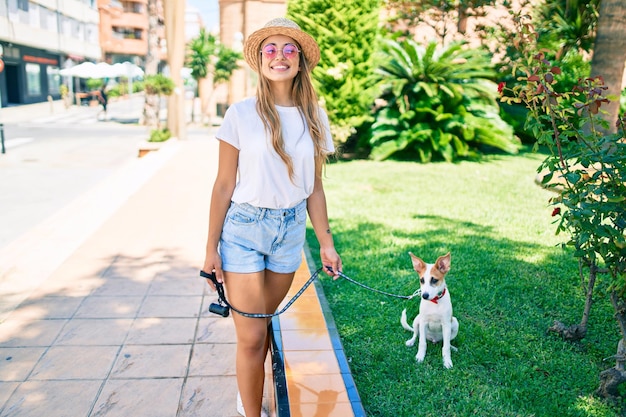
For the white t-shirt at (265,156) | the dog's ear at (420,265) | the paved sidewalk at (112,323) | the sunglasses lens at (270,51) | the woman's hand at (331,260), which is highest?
the sunglasses lens at (270,51)

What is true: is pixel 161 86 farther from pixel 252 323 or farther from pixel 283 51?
pixel 252 323

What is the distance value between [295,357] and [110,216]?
15.8ft

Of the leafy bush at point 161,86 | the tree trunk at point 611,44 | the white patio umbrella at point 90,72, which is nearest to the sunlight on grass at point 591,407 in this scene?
the tree trunk at point 611,44

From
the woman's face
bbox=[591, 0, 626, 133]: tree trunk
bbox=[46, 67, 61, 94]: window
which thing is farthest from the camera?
bbox=[46, 67, 61, 94]: window

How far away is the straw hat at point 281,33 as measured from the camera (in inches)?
102

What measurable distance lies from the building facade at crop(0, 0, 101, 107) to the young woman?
3154 cm

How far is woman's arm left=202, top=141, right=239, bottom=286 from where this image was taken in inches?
97.1

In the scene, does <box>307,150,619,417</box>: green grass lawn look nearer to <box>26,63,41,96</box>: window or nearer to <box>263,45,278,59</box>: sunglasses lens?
<box>263,45,278,59</box>: sunglasses lens

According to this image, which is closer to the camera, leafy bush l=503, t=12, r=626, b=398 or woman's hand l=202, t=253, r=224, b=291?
woman's hand l=202, t=253, r=224, b=291

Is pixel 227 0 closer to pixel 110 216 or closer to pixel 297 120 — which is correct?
pixel 110 216

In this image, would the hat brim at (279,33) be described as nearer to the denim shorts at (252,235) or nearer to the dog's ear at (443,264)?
the denim shorts at (252,235)

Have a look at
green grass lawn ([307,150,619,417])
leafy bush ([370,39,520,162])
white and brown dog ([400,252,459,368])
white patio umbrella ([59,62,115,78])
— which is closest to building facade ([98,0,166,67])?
white patio umbrella ([59,62,115,78])

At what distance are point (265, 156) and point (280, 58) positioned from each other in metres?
0.48

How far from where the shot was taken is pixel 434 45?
459 inches
